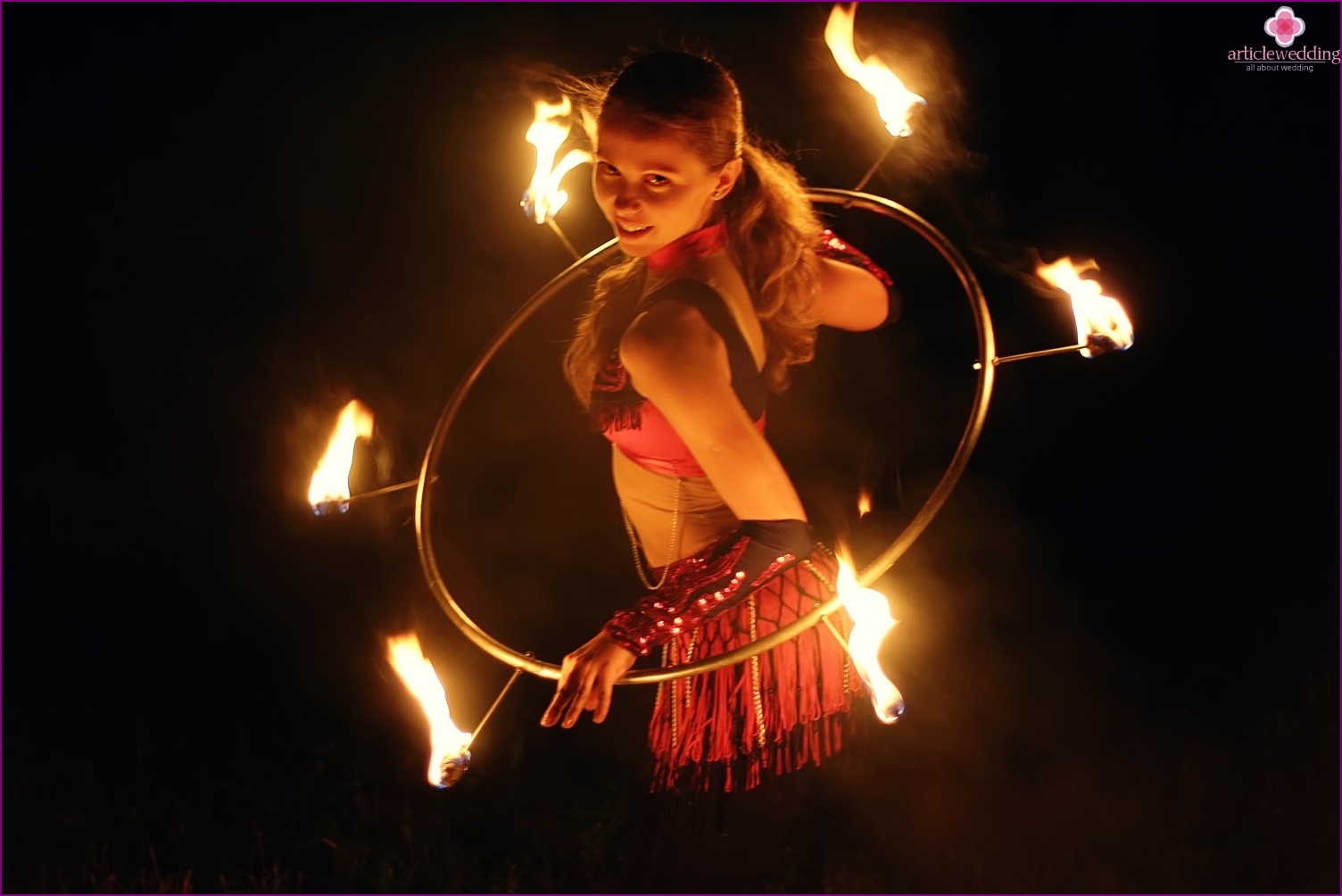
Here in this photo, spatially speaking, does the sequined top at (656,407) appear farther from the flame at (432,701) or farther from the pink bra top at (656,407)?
the flame at (432,701)

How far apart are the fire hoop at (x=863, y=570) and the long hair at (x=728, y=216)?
0.32ft

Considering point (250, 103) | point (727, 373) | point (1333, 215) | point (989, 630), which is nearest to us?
point (727, 373)

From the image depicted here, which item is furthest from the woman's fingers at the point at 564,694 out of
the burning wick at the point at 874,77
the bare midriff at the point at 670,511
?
the burning wick at the point at 874,77

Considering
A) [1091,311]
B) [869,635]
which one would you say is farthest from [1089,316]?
[869,635]

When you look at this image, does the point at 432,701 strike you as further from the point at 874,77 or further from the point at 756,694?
the point at 874,77

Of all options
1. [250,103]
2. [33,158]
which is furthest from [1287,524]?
[33,158]

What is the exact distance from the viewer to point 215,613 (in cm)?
347

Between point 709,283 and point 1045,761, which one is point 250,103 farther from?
point 1045,761

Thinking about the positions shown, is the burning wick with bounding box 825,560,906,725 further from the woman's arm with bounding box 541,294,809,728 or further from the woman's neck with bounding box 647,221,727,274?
the woman's neck with bounding box 647,221,727,274

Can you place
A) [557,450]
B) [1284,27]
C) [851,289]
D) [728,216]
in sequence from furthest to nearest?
[557,450], [1284,27], [851,289], [728,216]

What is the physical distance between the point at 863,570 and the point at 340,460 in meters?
1.11

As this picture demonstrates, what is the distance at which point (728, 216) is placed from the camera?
2.33 meters

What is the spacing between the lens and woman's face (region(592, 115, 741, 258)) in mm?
2205

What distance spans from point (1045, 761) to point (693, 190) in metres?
1.82
